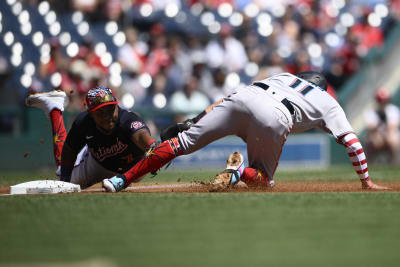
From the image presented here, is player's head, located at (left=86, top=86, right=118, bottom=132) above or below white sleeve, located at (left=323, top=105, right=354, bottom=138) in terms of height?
above

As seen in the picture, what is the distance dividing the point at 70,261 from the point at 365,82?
1362 centimetres

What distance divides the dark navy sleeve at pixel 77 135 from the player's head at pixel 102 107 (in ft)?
0.72

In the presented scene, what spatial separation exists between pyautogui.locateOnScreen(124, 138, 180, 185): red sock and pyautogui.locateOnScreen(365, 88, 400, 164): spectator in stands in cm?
935

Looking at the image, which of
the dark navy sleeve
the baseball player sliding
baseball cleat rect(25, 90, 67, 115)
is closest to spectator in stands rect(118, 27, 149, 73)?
baseball cleat rect(25, 90, 67, 115)

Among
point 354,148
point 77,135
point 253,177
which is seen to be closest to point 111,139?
point 77,135

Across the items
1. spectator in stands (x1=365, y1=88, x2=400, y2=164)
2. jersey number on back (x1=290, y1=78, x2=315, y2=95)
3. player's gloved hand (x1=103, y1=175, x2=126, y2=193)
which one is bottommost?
spectator in stands (x1=365, y1=88, x2=400, y2=164)

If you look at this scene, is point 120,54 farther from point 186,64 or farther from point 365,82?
point 365,82

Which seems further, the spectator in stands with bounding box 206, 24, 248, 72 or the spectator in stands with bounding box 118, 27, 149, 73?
the spectator in stands with bounding box 206, 24, 248, 72

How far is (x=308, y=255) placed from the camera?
3.63 meters

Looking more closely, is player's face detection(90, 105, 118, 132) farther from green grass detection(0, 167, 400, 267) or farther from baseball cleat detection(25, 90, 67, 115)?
baseball cleat detection(25, 90, 67, 115)

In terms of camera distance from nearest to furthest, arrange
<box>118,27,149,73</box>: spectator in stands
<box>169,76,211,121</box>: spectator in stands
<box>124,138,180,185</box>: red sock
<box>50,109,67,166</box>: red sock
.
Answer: <box>124,138,180,185</box>: red sock, <box>50,109,67,166</box>: red sock, <box>118,27,149,73</box>: spectator in stands, <box>169,76,211,121</box>: spectator in stands

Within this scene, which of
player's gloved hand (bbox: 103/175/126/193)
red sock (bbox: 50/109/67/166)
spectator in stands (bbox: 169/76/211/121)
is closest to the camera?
player's gloved hand (bbox: 103/175/126/193)

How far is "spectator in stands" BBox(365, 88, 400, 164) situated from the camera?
49.6 ft

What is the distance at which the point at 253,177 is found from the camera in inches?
282
